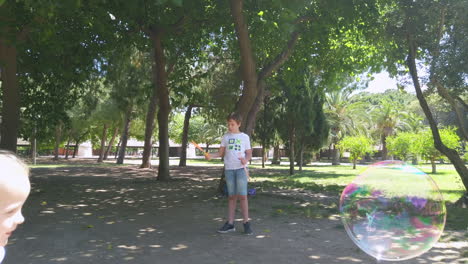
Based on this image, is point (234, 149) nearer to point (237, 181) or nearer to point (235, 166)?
point (235, 166)

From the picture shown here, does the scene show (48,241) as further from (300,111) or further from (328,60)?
(300,111)

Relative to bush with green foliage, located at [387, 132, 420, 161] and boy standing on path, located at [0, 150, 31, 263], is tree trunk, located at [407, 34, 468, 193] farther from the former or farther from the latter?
bush with green foliage, located at [387, 132, 420, 161]

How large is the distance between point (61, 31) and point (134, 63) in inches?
465

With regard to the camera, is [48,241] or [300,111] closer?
[48,241]

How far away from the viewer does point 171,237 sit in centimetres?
635

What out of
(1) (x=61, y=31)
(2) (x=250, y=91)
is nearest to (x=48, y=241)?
(2) (x=250, y=91)

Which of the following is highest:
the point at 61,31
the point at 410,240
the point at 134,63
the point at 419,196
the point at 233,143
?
the point at 134,63

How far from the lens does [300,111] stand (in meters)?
24.4

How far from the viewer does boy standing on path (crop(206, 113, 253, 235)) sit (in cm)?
662

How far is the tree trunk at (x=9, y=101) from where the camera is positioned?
11.8 meters

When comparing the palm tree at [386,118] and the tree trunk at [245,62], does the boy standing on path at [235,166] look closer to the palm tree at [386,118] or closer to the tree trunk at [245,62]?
the tree trunk at [245,62]

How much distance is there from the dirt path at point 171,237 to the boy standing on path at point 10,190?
162 inches

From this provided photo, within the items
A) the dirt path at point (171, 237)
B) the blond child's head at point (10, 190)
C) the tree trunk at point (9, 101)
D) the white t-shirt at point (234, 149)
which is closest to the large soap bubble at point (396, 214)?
the dirt path at point (171, 237)

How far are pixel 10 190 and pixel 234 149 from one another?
564cm
